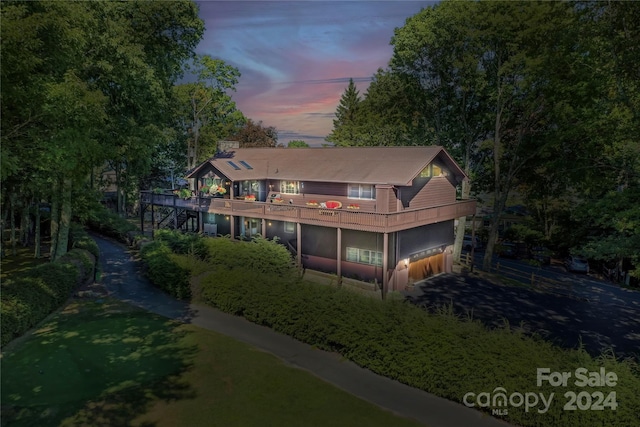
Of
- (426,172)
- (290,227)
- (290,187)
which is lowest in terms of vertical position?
(290,227)

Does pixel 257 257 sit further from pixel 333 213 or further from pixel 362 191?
pixel 362 191

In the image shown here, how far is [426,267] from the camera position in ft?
98.6

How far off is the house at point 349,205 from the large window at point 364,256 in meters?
0.07

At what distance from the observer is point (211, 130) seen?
186ft

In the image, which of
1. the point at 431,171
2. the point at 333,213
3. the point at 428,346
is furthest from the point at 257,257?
the point at 431,171

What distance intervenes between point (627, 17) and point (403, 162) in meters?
14.1

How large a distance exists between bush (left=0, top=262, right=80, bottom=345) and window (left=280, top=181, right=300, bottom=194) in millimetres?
16281

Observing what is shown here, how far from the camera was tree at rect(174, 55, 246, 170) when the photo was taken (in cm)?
4894

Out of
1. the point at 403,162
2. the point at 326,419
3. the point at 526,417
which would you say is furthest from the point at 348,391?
the point at 403,162

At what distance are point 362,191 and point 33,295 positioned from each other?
798 inches

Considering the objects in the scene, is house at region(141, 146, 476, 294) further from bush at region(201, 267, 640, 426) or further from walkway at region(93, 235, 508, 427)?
walkway at region(93, 235, 508, 427)

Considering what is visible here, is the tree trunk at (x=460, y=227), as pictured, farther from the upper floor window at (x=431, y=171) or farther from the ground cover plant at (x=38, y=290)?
the ground cover plant at (x=38, y=290)

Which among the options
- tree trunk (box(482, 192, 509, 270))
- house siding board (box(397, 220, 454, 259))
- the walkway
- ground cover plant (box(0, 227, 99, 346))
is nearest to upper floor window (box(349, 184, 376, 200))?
house siding board (box(397, 220, 454, 259))

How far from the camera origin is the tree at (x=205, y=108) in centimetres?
4894
